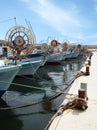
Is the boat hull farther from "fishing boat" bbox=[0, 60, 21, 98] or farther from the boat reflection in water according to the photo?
the boat reflection in water

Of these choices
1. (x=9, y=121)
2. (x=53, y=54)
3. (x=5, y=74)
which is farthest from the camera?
A: (x=53, y=54)

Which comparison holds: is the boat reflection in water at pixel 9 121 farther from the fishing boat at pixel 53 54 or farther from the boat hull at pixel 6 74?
the fishing boat at pixel 53 54

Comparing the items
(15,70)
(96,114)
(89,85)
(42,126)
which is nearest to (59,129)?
(96,114)

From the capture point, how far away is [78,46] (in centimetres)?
5319

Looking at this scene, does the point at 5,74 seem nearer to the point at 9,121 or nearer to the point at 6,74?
the point at 6,74

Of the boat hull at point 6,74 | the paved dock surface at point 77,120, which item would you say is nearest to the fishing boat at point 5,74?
the boat hull at point 6,74

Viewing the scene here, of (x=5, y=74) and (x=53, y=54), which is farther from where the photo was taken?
(x=53, y=54)

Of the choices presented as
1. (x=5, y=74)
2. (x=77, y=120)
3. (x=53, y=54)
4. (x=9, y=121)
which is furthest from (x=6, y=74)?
(x=53, y=54)

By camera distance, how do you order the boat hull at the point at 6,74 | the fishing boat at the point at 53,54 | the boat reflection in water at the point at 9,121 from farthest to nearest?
1. the fishing boat at the point at 53,54
2. the boat hull at the point at 6,74
3. the boat reflection in water at the point at 9,121

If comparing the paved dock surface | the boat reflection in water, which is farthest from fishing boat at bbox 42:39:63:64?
the paved dock surface

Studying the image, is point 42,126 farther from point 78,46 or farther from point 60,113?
point 78,46

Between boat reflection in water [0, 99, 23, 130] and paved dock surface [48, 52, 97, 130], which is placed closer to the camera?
paved dock surface [48, 52, 97, 130]

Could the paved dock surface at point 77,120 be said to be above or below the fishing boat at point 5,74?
below

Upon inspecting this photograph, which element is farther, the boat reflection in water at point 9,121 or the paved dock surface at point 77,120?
the boat reflection in water at point 9,121
